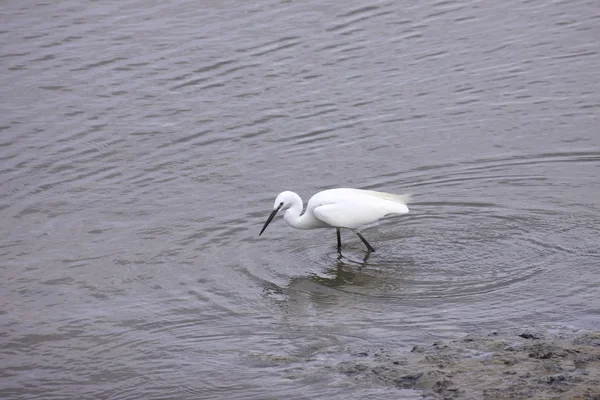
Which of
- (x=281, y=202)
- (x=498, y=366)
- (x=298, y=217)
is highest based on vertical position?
(x=281, y=202)

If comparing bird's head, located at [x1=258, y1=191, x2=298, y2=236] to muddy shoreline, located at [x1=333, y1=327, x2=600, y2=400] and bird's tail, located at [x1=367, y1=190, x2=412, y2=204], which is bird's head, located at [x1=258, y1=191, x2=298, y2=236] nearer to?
bird's tail, located at [x1=367, y1=190, x2=412, y2=204]

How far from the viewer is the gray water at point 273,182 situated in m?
7.08

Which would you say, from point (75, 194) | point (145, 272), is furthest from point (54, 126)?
point (145, 272)

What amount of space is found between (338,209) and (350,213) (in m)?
0.14

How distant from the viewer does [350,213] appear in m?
8.84

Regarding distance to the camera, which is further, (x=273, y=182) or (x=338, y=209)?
(x=273, y=182)

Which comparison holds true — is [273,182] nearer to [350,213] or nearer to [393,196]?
[393,196]

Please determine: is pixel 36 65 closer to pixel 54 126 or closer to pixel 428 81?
pixel 54 126

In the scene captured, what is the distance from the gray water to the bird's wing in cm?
33

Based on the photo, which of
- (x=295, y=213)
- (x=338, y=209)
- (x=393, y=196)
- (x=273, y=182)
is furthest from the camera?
(x=273, y=182)

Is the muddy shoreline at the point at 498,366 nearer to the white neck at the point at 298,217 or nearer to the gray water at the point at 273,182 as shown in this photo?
the gray water at the point at 273,182

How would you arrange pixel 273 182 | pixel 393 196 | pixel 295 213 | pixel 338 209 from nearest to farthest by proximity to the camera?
pixel 338 209, pixel 295 213, pixel 393 196, pixel 273 182

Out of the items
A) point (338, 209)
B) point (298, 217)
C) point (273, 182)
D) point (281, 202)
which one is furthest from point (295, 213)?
point (273, 182)

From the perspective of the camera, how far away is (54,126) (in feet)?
40.1
